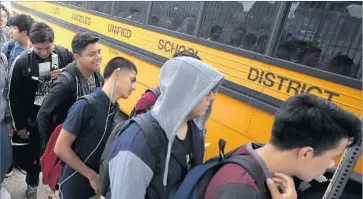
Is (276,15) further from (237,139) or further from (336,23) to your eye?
(237,139)

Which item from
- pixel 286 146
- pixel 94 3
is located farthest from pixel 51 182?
pixel 94 3

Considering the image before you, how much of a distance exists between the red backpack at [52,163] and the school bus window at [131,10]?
292 centimetres

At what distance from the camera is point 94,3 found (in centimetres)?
596

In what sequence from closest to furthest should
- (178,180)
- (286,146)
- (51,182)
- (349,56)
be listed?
(286,146), (178,180), (51,182), (349,56)

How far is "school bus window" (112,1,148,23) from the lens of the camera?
4633 millimetres

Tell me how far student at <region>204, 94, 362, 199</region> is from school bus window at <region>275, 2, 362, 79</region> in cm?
150

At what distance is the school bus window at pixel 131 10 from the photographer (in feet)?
15.2

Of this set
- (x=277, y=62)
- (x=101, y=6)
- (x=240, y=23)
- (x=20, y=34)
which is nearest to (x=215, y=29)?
(x=240, y=23)

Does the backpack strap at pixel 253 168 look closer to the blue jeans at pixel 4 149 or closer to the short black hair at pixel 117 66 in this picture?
the short black hair at pixel 117 66

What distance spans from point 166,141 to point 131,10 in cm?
399

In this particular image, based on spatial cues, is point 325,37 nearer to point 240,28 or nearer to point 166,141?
point 240,28

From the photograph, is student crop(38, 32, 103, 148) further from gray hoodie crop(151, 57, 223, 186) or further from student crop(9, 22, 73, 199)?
gray hoodie crop(151, 57, 223, 186)

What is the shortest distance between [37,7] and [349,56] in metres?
8.47

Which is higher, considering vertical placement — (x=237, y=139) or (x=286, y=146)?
(x=286, y=146)
